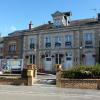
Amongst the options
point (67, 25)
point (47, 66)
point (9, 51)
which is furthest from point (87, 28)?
point (9, 51)

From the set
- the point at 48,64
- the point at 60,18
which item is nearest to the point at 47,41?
the point at 48,64

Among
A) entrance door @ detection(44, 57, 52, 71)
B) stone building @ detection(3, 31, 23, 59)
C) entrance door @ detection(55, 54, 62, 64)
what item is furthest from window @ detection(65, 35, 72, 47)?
stone building @ detection(3, 31, 23, 59)

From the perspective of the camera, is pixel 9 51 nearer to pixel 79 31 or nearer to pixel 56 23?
pixel 56 23

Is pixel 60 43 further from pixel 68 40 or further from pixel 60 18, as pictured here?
pixel 60 18

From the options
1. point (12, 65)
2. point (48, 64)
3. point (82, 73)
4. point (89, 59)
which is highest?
point (89, 59)

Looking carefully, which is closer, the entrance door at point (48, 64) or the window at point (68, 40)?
the window at point (68, 40)

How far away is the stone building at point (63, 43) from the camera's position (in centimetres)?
4450

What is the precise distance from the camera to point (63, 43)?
155 ft

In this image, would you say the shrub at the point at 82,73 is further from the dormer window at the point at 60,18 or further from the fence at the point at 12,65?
the dormer window at the point at 60,18

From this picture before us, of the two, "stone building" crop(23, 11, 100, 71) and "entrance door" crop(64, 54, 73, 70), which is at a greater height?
"stone building" crop(23, 11, 100, 71)

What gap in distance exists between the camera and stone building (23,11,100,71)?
44.5 metres

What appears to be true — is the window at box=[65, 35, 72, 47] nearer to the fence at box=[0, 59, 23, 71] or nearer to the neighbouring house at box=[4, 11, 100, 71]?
the neighbouring house at box=[4, 11, 100, 71]

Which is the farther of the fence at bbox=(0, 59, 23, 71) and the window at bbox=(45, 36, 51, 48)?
the window at bbox=(45, 36, 51, 48)

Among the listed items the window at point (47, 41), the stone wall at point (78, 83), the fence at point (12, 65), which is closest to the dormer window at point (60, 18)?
the window at point (47, 41)
